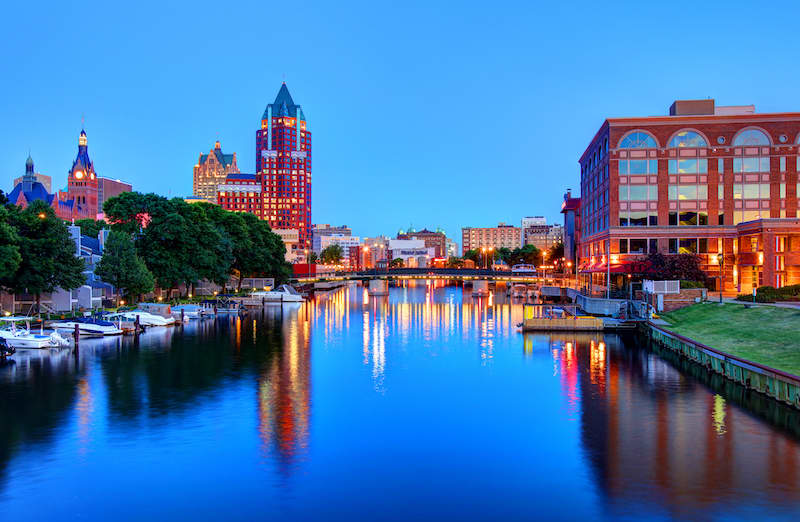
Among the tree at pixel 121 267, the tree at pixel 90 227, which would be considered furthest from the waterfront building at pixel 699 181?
the tree at pixel 90 227

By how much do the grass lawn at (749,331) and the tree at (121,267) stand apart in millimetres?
64770

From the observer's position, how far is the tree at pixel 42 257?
6262 centimetres

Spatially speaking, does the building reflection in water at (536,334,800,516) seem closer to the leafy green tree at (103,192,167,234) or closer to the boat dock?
the boat dock

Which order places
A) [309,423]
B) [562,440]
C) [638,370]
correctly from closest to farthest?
[562,440] → [309,423] → [638,370]

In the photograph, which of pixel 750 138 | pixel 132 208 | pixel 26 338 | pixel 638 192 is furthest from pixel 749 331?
pixel 132 208

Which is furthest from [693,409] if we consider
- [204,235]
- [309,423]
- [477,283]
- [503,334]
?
[477,283]

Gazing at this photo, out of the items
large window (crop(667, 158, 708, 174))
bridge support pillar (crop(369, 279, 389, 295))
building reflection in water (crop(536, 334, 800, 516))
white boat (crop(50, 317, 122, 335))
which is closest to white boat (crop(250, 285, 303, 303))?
bridge support pillar (crop(369, 279, 389, 295))

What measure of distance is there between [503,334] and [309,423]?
4546 cm

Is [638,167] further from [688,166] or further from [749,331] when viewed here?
[749,331]

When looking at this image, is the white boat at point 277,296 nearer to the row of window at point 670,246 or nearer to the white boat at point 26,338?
the white boat at point 26,338

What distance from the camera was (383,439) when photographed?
3195cm

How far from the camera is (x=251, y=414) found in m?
36.4

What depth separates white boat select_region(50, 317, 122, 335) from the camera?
63.3m

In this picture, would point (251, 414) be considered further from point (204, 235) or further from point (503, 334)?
point (204, 235)
